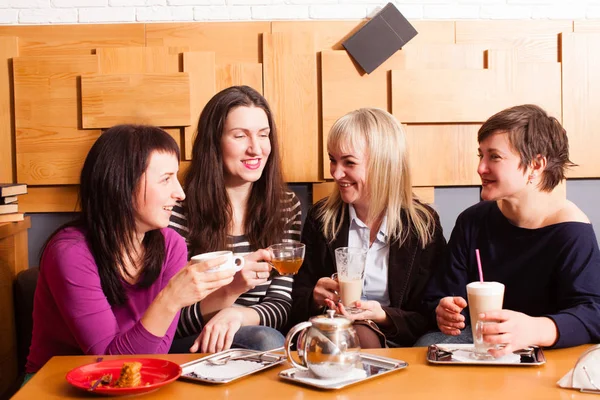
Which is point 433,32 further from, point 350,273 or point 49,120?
point 49,120

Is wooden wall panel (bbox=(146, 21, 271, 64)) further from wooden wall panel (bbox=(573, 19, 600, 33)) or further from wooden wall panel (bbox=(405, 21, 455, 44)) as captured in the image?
wooden wall panel (bbox=(573, 19, 600, 33))

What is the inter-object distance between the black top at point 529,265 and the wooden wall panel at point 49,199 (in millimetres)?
1587

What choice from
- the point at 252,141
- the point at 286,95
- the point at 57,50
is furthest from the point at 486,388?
the point at 57,50

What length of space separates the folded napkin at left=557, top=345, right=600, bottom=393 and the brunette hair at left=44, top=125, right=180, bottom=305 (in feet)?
3.86

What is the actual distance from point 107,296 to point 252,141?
87cm

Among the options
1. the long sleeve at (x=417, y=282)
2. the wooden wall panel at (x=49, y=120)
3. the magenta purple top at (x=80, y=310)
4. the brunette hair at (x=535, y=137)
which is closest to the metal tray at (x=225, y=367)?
the magenta purple top at (x=80, y=310)

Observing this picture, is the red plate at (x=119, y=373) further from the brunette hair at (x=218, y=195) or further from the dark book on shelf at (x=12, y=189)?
the dark book on shelf at (x=12, y=189)

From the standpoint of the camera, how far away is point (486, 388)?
149 centimetres

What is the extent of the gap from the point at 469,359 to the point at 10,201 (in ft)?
6.69

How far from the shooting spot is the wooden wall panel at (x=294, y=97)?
121 inches

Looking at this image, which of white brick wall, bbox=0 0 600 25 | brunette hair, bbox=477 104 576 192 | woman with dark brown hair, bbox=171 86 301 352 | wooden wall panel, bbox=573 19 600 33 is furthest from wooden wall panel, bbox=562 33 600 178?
woman with dark brown hair, bbox=171 86 301 352

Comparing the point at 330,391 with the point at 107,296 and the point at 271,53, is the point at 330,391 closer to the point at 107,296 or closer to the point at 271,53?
the point at 107,296

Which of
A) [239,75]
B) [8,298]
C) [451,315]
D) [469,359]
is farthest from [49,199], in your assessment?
[469,359]

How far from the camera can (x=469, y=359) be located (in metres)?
1.66
